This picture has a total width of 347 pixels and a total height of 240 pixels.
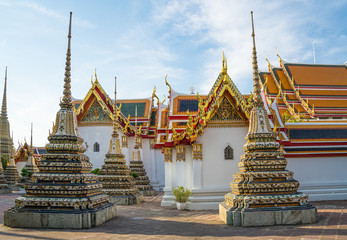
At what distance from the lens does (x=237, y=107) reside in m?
11.4

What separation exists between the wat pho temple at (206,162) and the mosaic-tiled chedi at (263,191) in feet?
0.07

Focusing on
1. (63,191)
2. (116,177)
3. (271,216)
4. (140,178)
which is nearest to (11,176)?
(140,178)

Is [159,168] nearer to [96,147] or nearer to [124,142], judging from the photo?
[124,142]

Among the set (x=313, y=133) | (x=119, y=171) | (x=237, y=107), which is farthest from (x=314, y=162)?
(x=119, y=171)

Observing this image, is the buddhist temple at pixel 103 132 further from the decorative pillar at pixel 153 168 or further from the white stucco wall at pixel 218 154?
the white stucco wall at pixel 218 154

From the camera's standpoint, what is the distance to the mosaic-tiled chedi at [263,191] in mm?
→ 6715

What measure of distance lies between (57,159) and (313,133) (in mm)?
11257

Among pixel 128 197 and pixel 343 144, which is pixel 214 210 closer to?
pixel 128 197

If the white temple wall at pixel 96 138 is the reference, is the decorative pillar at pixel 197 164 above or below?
below

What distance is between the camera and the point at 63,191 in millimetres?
7023

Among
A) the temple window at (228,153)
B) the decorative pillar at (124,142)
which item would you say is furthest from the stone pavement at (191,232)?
the decorative pillar at (124,142)

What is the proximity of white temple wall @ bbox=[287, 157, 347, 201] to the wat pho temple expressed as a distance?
0.04 m

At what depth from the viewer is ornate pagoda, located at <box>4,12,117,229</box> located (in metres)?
6.73

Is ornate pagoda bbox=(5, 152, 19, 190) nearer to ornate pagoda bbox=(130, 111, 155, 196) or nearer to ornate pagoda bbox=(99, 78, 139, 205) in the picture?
ornate pagoda bbox=(130, 111, 155, 196)
